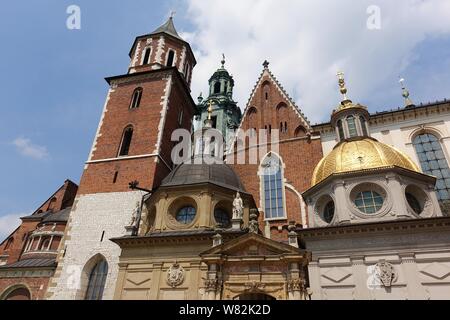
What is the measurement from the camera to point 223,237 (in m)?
14.7

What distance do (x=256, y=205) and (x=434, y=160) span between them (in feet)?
35.6

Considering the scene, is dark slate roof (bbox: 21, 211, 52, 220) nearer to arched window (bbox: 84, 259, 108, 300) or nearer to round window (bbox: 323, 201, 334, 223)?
arched window (bbox: 84, 259, 108, 300)

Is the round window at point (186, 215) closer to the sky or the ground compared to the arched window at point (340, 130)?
closer to the ground

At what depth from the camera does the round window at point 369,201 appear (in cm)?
1422

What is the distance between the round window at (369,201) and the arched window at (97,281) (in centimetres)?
1337

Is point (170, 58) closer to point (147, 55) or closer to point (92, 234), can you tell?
point (147, 55)

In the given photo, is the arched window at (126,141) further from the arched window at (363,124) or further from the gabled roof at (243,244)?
the arched window at (363,124)

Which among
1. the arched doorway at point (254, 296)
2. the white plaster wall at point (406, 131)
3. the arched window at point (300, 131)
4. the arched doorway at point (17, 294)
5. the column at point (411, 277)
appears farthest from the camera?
the arched window at point (300, 131)

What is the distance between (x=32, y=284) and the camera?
20.1 m

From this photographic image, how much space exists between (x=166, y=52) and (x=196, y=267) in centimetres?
1938

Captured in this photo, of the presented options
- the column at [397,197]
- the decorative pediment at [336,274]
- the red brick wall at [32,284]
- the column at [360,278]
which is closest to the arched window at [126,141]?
the red brick wall at [32,284]

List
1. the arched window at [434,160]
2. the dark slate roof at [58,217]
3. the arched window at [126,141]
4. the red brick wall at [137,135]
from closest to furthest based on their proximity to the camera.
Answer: the arched window at [434,160] → the red brick wall at [137,135] → the arched window at [126,141] → the dark slate roof at [58,217]
